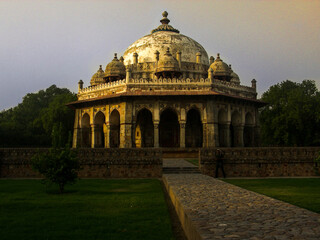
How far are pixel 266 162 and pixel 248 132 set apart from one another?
54.9ft

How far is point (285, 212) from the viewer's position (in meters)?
5.85

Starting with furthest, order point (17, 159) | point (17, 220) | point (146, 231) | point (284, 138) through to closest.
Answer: point (284, 138), point (17, 159), point (17, 220), point (146, 231)

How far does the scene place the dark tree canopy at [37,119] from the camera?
118ft

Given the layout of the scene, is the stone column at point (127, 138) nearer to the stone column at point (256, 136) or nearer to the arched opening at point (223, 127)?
the arched opening at point (223, 127)

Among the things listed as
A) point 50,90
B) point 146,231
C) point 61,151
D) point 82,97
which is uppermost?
point 50,90

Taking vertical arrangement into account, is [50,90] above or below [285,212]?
above

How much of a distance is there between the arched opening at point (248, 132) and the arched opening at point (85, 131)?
1450cm

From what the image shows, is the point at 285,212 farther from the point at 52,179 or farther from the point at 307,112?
the point at 307,112

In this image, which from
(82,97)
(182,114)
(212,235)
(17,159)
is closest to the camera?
(212,235)

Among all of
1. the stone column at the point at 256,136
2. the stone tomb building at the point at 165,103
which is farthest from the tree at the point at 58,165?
the stone column at the point at 256,136

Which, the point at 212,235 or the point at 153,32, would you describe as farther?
the point at 153,32

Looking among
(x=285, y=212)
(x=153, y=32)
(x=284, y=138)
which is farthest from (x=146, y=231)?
(x=153, y=32)

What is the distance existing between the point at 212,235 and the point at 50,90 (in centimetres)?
5807

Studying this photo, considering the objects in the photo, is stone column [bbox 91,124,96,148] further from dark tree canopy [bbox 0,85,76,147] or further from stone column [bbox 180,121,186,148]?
stone column [bbox 180,121,186,148]
